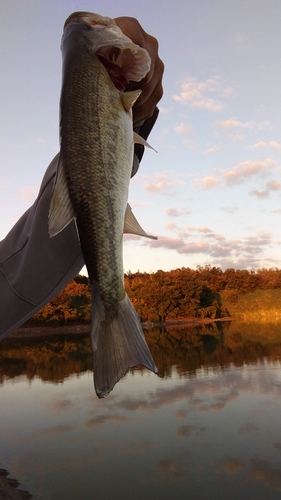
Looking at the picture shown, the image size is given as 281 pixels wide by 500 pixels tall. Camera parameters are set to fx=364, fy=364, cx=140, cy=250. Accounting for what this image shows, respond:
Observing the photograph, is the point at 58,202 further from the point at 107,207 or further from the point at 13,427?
the point at 13,427

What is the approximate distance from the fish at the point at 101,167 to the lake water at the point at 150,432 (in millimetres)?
9729

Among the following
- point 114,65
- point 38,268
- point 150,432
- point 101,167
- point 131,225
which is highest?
point 114,65

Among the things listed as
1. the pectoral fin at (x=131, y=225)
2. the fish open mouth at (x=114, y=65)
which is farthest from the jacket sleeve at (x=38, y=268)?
the fish open mouth at (x=114, y=65)

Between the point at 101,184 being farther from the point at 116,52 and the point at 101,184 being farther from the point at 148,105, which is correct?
the point at 148,105

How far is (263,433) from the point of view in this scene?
12.1 meters

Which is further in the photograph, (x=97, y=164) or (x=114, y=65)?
(x=114, y=65)

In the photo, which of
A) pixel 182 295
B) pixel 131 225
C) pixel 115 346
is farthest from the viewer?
pixel 182 295

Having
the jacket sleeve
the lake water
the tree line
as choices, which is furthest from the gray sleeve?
the tree line

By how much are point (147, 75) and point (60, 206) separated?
2.12 feet

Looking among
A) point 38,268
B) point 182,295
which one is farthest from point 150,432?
point 182,295

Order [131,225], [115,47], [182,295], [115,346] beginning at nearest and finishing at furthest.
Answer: [115,346], [115,47], [131,225], [182,295]

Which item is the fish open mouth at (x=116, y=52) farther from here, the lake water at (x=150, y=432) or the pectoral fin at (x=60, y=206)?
the lake water at (x=150, y=432)

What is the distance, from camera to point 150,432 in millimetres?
12969

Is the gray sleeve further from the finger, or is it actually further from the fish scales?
the finger
